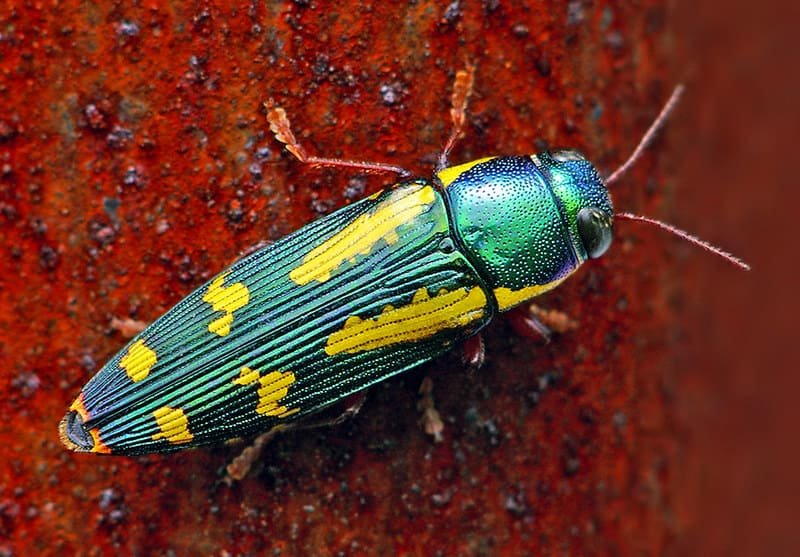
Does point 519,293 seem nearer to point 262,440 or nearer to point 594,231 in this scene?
point 594,231

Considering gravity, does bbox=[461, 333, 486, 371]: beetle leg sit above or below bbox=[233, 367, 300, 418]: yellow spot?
below

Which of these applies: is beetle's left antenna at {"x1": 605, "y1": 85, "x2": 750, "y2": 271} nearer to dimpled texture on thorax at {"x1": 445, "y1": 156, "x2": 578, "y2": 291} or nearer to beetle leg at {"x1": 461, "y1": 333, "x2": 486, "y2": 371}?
dimpled texture on thorax at {"x1": 445, "y1": 156, "x2": 578, "y2": 291}

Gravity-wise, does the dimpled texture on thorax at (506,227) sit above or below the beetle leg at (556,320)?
above

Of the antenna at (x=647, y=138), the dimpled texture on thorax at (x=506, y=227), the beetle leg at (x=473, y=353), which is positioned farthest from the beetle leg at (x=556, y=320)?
the antenna at (x=647, y=138)

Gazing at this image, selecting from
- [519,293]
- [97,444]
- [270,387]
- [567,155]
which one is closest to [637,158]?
[567,155]

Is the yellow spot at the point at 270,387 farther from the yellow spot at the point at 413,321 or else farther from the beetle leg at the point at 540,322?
the beetle leg at the point at 540,322

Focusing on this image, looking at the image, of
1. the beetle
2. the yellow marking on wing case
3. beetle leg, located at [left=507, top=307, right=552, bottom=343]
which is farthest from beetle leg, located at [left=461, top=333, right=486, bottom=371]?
the yellow marking on wing case

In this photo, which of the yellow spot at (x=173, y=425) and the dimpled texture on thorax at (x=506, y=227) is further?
the dimpled texture on thorax at (x=506, y=227)
